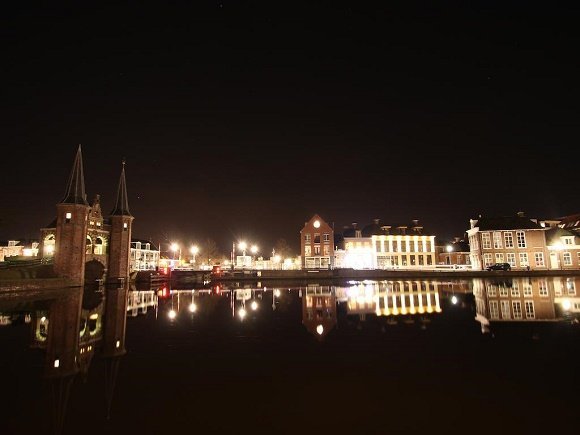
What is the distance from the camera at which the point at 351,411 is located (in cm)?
657

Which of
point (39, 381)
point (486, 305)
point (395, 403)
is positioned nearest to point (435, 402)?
point (395, 403)

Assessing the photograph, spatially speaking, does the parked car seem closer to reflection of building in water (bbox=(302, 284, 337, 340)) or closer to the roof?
the roof

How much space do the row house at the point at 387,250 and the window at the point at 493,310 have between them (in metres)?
48.0

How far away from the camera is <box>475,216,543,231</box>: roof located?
61.9 meters

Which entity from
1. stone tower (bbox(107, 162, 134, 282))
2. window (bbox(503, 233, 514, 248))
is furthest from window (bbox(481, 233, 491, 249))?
stone tower (bbox(107, 162, 134, 282))

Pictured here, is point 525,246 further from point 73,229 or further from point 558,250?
point 73,229

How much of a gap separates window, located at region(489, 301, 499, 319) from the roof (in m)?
46.0

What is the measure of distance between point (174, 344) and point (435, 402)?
8696mm

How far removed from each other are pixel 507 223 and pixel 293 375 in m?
66.0

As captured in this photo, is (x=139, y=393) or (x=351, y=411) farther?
(x=139, y=393)

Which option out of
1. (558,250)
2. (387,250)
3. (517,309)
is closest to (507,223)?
(558,250)

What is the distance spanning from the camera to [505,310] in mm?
19734

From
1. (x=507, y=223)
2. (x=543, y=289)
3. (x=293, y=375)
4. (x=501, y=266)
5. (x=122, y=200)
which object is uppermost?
(x=122, y=200)

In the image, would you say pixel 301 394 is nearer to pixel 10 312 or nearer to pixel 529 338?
pixel 529 338
